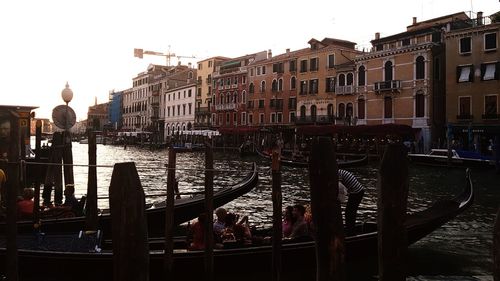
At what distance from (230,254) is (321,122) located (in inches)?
1182

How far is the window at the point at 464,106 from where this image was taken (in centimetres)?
2648

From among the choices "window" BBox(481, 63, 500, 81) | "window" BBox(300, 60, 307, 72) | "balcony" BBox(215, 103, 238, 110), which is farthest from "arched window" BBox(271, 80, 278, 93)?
"window" BBox(481, 63, 500, 81)

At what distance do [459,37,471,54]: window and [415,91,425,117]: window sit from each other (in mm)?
3537

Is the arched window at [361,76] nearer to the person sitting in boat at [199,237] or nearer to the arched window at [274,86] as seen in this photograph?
the arched window at [274,86]

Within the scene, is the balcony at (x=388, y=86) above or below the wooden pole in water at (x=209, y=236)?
above

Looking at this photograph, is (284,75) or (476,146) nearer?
(476,146)

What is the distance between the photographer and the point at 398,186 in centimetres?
409

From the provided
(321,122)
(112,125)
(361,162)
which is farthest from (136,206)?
(112,125)

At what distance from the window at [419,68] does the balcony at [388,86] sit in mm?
1346

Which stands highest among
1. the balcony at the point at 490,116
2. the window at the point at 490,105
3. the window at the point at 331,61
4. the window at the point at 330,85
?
the window at the point at 331,61

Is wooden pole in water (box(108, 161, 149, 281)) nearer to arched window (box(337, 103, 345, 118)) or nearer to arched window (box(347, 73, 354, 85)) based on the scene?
arched window (box(347, 73, 354, 85))

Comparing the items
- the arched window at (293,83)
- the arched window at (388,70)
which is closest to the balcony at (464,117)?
the arched window at (388,70)

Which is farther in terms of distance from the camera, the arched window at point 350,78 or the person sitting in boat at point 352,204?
the arched window at point 350,78

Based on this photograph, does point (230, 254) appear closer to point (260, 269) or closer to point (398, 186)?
point (260, 269)
